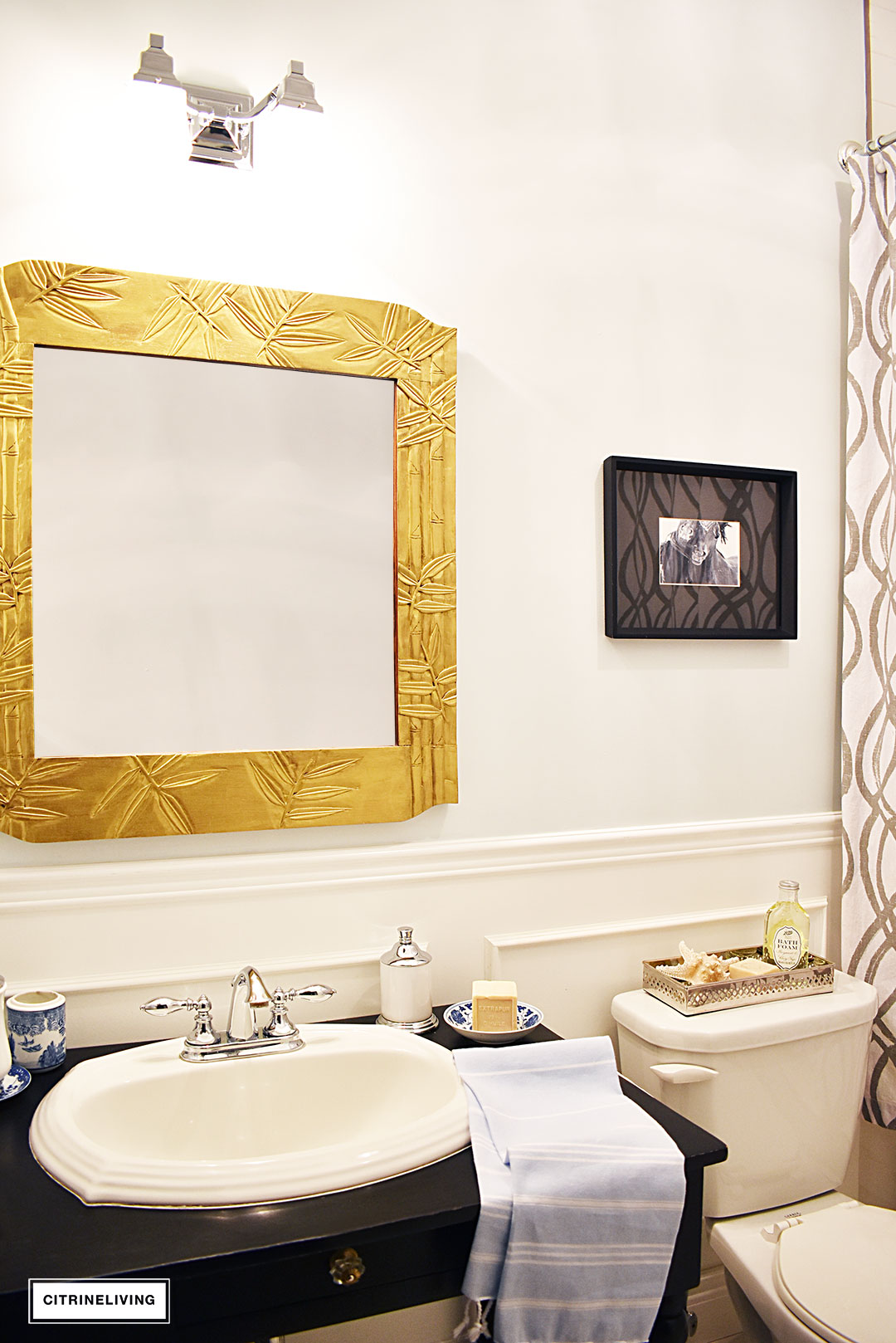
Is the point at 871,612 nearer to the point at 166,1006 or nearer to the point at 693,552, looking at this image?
the point at 693,552

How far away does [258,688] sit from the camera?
4.63ft

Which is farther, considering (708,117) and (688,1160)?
(708,117)

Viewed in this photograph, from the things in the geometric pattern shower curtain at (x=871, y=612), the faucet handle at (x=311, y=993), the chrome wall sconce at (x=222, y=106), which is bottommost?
the faucet handle at (x=311, y=993)

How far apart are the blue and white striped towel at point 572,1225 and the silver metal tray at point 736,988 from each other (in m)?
0.45

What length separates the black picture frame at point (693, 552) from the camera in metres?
1.67

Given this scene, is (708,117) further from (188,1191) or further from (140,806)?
(188,1191)

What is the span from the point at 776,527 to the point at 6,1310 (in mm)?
1690

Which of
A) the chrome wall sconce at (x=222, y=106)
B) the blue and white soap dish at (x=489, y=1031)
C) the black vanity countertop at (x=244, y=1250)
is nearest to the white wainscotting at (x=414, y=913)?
the blue and white soap dish at (x=489, y=1031)

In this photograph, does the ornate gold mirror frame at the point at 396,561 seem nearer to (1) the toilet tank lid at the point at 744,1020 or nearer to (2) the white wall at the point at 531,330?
(2) the white wall at the point at 531,330

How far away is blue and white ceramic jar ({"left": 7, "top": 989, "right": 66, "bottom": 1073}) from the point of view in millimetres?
1222

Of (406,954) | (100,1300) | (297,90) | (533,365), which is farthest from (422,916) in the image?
(297,90)

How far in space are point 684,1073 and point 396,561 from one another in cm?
93

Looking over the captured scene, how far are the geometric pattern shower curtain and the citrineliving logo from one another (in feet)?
4.76

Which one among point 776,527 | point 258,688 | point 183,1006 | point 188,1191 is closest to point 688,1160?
point 188,1191
